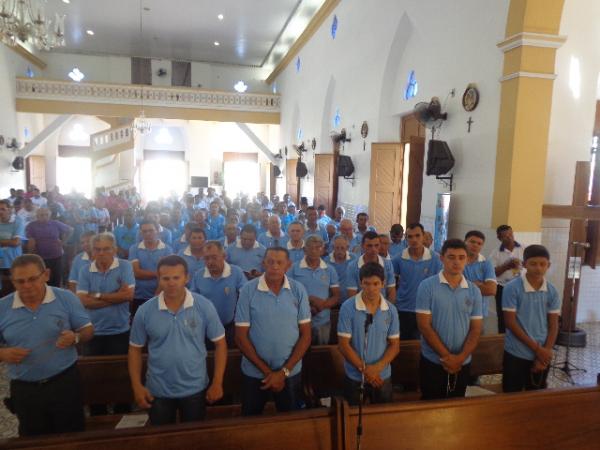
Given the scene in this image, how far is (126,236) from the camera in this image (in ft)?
20.6

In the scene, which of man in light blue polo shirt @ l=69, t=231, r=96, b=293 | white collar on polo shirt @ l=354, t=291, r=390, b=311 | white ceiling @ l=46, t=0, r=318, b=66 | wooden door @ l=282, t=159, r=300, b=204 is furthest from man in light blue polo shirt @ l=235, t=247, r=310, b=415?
wooden door @ l=282, t=159, r=300, b=204

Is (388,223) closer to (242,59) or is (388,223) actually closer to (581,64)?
(581,64)

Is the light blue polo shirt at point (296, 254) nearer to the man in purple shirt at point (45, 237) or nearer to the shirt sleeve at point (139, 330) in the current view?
the shirt sleeve at point (139, 330)

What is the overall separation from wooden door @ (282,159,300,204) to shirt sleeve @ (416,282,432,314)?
40.8 ft

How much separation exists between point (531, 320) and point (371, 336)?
1.27 meters

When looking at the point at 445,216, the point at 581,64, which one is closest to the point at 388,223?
the point at 445,216

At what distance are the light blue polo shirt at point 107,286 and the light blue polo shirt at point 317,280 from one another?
1452 mm

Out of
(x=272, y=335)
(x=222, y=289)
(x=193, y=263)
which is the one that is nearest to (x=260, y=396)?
(x=272, y=335)

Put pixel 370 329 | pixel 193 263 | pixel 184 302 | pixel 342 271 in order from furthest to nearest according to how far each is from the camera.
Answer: pixel 342 271, pixel 193 263, pixel 370 329, pixel 184 302

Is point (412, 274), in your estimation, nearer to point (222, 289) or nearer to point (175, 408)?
point (222, 289)

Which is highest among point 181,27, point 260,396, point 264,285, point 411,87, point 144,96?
point 181,27

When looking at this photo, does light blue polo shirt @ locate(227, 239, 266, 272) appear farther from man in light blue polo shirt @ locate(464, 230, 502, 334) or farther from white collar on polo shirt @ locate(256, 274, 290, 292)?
man in light blue polo shirt @ locate(464, 230, 502, 334)

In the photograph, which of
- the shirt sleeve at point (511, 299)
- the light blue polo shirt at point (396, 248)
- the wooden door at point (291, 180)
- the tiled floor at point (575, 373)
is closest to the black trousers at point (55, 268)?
the tiled floor at point (575, 373)

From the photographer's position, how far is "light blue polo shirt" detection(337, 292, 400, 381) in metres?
2.96
